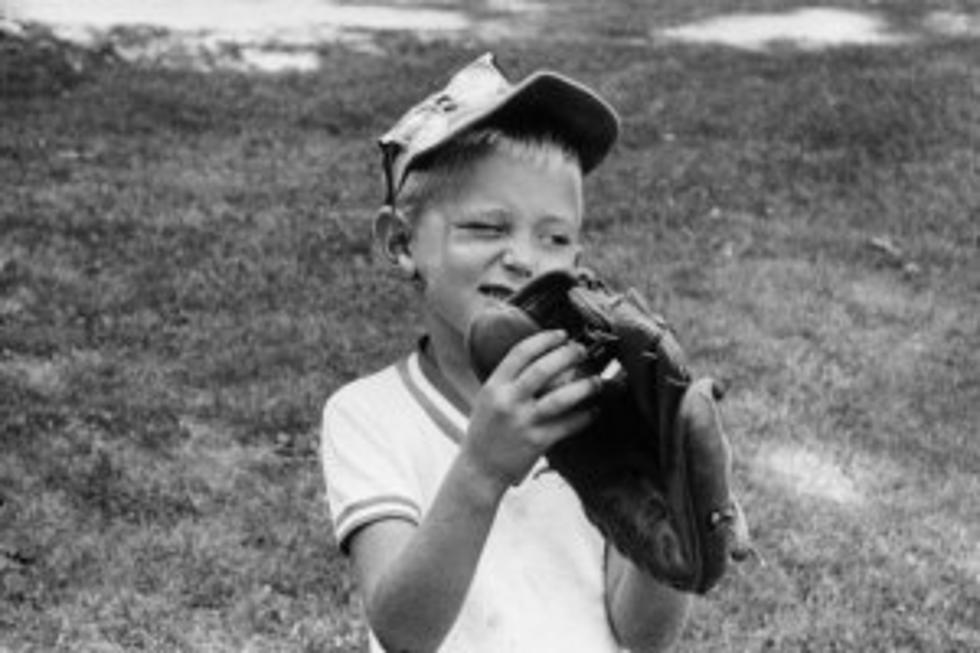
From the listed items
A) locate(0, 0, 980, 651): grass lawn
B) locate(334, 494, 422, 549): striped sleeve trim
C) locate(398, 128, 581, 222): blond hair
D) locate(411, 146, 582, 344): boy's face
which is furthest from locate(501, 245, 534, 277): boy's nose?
locate(0, 0, 980, 651): grass lawn

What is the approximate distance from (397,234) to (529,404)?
64 centimetres

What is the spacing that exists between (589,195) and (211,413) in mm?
3813

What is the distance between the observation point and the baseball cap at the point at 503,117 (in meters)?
2.50

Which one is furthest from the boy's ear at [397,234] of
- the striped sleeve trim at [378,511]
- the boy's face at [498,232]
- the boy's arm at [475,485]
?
the boy's arm at [475,485]

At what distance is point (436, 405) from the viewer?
8.45 feet

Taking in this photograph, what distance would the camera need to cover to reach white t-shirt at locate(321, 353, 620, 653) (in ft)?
8.07

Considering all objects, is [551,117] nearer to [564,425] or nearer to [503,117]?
[503,117]

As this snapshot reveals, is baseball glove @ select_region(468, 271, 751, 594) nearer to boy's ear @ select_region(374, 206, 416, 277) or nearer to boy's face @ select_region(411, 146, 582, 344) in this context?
boy's face @ select_region(411, 146, 582, 344)

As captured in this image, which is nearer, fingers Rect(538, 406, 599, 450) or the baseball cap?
fingers Rect(538, 406, 599, 450)

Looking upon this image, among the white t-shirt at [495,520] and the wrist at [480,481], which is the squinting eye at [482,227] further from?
the wrist at [480,481]

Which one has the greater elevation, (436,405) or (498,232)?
(498,232)

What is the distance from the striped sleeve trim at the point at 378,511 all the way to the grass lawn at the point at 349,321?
227cm

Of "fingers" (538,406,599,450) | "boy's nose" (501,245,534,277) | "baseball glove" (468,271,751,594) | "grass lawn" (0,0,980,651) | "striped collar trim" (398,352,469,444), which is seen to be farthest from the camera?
"grass lawn" (0,0,980,651)

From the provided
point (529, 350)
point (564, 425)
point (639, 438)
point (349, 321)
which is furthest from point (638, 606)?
point (349, 321)
